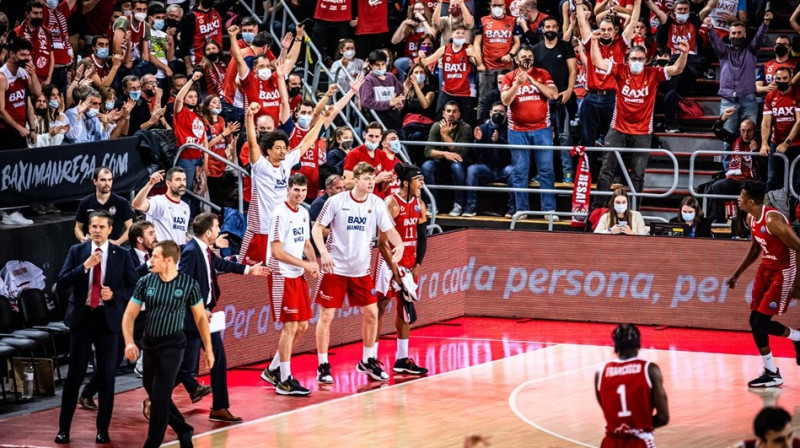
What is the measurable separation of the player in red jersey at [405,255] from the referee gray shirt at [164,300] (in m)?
4.26

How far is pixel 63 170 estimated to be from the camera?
16.0m

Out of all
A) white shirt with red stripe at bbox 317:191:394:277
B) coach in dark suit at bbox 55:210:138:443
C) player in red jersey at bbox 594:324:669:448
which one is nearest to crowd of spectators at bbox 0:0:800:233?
white shirt with red stripe at bbox 317:191:394:277

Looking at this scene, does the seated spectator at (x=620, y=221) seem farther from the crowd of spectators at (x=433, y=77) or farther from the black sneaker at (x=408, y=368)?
the black sneaker at (x=408, y=368)

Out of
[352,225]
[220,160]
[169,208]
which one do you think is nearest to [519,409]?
[352,225]

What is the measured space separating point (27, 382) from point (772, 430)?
8.82 metres

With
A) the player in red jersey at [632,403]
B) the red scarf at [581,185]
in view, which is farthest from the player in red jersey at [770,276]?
the player in red jersey at [632,403]

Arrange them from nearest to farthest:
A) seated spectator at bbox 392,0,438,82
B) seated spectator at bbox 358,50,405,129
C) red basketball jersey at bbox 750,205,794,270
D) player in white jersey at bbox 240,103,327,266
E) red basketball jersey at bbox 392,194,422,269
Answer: red basketball jersey at bbox 750,205,794,270 < red basketball jersey at bbox 392,194,422,269 < player in white jersey at bbox 240,103,327,266 < seated spectator at bbox 358,50,405,129 < seated spectator at bbox 392,0,438,82

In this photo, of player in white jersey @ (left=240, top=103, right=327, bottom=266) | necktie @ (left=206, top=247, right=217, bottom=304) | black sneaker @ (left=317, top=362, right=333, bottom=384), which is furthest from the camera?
player in white jersey @ (left=240, top=103, right=327, bottom=266)

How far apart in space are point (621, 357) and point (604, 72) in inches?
461

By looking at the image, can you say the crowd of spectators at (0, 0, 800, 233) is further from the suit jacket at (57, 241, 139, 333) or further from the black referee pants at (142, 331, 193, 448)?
the black referee pants at (142, 331, 193, 448)

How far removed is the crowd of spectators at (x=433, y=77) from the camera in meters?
18.2

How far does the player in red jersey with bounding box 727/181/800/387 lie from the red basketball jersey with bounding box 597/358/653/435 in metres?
5.86

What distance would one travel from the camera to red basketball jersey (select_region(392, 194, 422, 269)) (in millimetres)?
14945

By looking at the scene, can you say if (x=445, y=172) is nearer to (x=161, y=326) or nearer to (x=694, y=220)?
(x=694, y=220)
